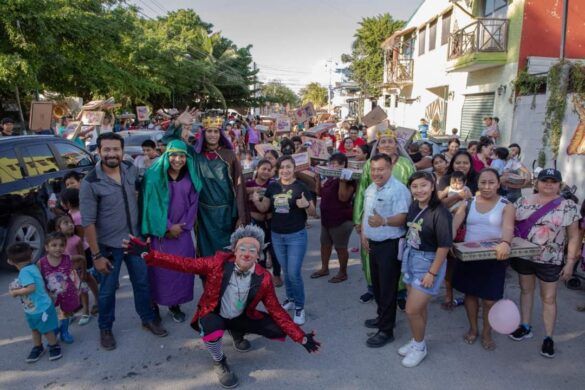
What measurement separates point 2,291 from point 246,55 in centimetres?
3528

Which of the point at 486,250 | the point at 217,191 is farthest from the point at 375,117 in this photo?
the point at 486,250

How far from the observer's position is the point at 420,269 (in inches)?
127

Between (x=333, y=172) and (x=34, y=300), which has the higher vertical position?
(x=333, y=172)

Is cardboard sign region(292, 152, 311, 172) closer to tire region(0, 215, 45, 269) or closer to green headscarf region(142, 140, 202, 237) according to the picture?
green headscarf region(142, 140, 202, 237)

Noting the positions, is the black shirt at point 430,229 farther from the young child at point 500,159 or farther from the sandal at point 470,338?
the young child at point 500,159

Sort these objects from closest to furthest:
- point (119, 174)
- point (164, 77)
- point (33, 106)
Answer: point (119, 174) < point (33, 106) < point (164, 77)

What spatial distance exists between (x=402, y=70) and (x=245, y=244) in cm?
2194

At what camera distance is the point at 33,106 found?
827 centimetres

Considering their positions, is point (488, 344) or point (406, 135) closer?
point (488, 344)

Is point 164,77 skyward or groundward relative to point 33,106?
skyward

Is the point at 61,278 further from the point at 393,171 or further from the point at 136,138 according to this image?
the point at 136,138

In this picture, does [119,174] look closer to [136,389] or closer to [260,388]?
[136,389]

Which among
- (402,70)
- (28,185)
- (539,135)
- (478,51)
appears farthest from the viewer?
(402,70)

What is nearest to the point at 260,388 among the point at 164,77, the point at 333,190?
the point at 333,190
